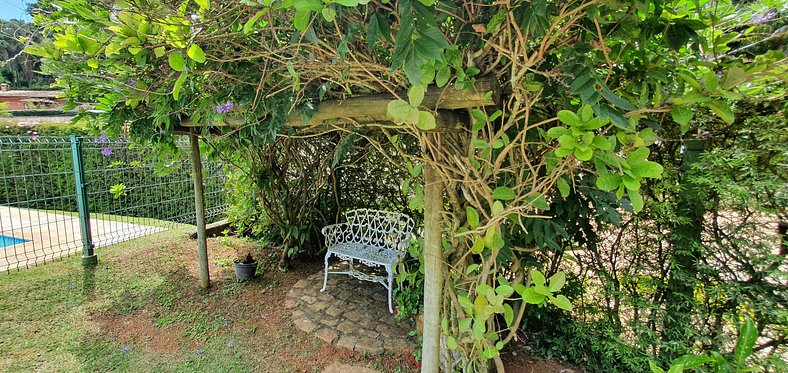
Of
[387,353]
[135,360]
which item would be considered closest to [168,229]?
[135,360]

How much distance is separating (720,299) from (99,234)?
6.89 metres

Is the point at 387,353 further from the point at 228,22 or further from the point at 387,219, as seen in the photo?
the point at 228,22

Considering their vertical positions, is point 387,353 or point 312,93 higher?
point 312,93

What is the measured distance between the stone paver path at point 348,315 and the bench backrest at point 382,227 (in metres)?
0.49

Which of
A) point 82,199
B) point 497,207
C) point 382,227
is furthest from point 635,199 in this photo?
point 82,199

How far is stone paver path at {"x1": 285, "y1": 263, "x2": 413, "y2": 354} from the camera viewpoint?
9.17 feet

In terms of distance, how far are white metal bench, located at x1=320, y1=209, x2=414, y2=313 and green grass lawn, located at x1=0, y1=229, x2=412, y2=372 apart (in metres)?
0.65

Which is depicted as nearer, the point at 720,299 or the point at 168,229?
the point at 720,299

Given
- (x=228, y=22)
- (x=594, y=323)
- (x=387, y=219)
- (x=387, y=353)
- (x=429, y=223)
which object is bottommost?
(x=387, y=353)

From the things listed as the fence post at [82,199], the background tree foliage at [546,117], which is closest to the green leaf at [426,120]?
the background tree foliage at [546,117]

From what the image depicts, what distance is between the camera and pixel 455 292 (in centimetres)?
195

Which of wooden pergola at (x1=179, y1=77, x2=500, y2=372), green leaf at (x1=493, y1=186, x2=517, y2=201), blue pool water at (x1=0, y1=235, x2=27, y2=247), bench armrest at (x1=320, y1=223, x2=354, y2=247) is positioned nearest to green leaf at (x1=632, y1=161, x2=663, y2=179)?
green leaf at (x1=493, y1=186, x2=517, y2=201)

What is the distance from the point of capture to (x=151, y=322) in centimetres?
305

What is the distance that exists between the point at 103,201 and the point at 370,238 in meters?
5.31
